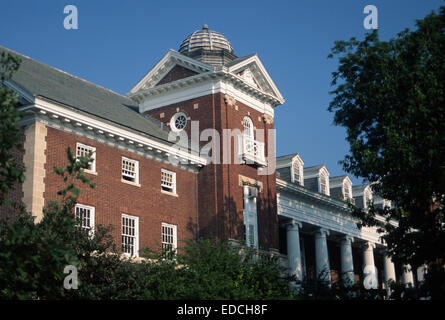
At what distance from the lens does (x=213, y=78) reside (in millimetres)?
33500

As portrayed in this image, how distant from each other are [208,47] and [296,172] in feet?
40.5

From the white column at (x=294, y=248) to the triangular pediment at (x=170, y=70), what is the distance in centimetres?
1290

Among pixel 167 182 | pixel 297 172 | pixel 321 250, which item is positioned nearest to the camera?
pixel 167 182

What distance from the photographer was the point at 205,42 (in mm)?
37438

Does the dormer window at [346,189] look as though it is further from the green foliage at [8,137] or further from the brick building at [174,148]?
the green foliage at [8,137]

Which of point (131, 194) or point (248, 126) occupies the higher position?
point (248, 126)

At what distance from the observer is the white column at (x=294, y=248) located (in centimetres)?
3950

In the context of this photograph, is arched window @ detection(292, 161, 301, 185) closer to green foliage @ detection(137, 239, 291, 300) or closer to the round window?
the round window

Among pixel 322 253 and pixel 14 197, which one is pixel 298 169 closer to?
pixel 322 253

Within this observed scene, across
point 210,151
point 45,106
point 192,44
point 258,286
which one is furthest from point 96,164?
point 192,44

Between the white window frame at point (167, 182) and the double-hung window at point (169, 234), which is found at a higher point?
the white window frame at point (167, 182)

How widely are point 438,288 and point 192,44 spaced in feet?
71.3
